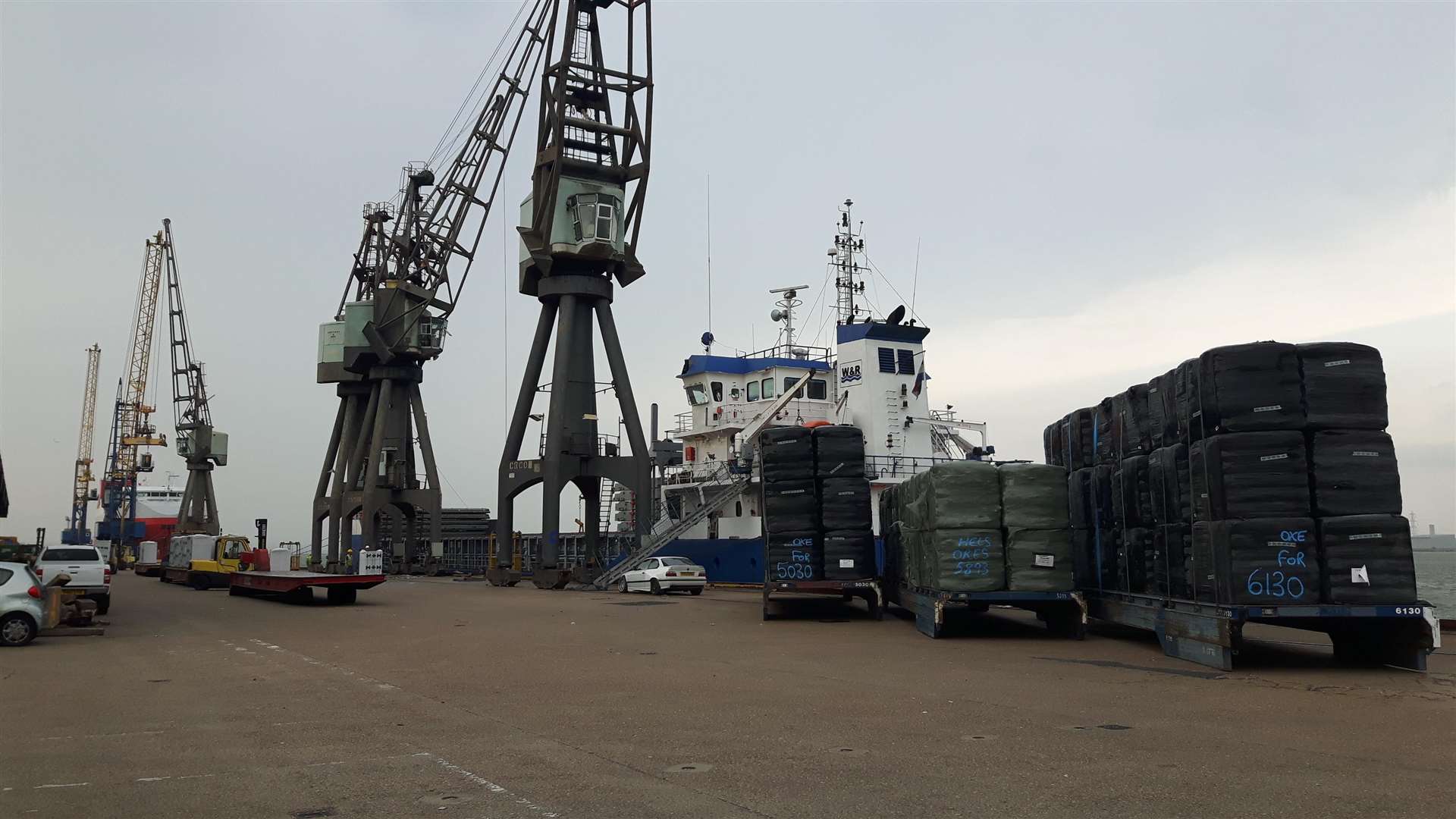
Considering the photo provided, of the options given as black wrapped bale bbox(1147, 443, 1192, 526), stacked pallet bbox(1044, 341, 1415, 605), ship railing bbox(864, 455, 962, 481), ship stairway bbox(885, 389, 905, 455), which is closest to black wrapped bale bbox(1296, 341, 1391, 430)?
stacked pallet bbox(1044, 341, 1415, 605)

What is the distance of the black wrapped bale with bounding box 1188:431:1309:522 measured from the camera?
12180 mm

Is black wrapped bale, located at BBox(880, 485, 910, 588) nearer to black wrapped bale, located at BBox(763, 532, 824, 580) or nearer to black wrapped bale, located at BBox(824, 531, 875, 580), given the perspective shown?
black wrapped bale, located at BBox(824, 531, 875, 580)

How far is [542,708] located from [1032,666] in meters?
6.07

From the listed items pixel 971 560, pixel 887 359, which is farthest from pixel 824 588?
pixel 887 359

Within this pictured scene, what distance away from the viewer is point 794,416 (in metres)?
37.5

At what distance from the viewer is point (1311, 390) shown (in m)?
12.4

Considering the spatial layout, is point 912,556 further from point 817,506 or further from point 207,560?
point 207,560

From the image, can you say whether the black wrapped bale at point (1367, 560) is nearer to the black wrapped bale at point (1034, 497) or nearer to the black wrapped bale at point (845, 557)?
the black wrapped bale at point (1034, 497)

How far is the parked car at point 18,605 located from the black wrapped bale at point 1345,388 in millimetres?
17513

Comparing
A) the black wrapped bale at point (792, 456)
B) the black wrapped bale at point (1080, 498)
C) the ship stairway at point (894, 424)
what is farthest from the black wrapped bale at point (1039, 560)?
the ship stairway at point (894, 424)

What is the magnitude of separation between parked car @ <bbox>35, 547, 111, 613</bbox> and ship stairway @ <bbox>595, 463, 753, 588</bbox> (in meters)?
14.7

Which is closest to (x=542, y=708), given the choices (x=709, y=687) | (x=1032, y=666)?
(x=709, y=687)

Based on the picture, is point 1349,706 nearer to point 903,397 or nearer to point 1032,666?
point 1032,666

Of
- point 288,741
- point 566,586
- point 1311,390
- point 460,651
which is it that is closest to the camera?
point 288,741
